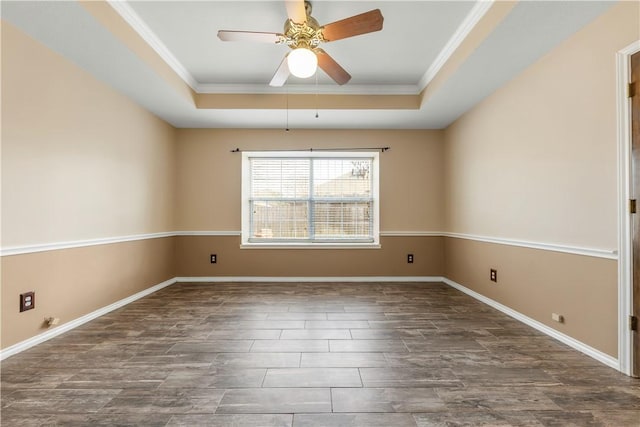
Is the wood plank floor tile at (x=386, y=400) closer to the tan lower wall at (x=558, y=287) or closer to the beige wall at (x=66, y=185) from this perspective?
Result: the tan lower wall at (x=558, y=287)

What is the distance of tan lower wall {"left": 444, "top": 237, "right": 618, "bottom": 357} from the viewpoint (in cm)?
211

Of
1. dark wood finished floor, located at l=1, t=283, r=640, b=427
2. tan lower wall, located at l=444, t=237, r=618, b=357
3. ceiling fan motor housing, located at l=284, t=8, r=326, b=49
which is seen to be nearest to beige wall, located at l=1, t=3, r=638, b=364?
tan lower wall, located at l=444, t=237, r=618, b=357

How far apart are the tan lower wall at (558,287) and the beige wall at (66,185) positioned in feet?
13.3

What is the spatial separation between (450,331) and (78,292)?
329 centimetres

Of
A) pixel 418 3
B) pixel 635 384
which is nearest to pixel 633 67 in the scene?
pixel 418 3

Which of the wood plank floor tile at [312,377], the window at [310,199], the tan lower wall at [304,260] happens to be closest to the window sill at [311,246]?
the tan lower wall at [304,260]

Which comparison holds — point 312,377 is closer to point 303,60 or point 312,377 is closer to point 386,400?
point 386,400

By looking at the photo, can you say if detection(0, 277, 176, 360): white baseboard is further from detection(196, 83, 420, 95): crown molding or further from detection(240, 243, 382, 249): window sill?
detection(196, 83, 420, 95): crown molding

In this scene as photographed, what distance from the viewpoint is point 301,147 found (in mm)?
4773

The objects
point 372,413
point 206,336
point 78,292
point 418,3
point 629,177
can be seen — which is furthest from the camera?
point 78,292

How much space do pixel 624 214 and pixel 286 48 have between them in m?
2.94

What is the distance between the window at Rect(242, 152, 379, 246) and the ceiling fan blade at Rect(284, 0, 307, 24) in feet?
Answer: 9.12

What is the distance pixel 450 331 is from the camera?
268 cm

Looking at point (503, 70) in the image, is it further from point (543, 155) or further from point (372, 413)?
point (372, 413)
